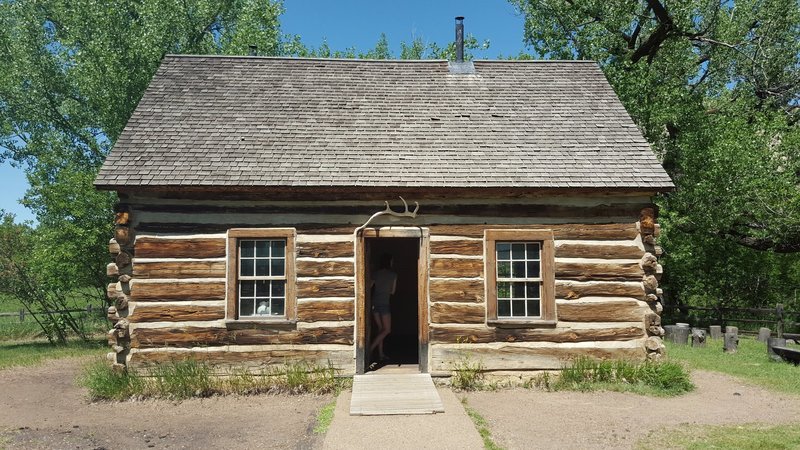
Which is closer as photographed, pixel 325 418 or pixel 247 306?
pixel 325 418

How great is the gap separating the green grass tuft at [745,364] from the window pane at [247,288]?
27.1ft

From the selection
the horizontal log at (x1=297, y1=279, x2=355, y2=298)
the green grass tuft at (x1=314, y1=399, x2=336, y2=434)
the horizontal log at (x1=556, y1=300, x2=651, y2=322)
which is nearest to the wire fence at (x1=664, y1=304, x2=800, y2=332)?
the horizontal log at (x1=556, y1=300, x2=651, y2=322)

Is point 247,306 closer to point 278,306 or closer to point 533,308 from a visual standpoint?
point 278,306

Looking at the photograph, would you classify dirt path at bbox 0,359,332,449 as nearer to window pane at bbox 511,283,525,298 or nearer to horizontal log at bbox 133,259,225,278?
horizontal log at bbox 133,259,225,278

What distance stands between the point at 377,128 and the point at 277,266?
330cm

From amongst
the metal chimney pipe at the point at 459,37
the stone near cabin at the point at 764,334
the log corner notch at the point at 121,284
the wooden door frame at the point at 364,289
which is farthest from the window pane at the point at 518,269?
the stone near cabin at the point at 764,334

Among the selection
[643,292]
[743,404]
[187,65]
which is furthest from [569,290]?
[187,65]

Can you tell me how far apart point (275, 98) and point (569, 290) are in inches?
266

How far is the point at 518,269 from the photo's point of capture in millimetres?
9922

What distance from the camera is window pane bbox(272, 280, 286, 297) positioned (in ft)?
31.8

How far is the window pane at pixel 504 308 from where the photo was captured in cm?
995

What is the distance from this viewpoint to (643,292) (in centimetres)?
989

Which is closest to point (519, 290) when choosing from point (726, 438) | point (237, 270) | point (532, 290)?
point (532, 290)

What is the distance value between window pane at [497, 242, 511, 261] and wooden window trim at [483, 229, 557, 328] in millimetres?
143
